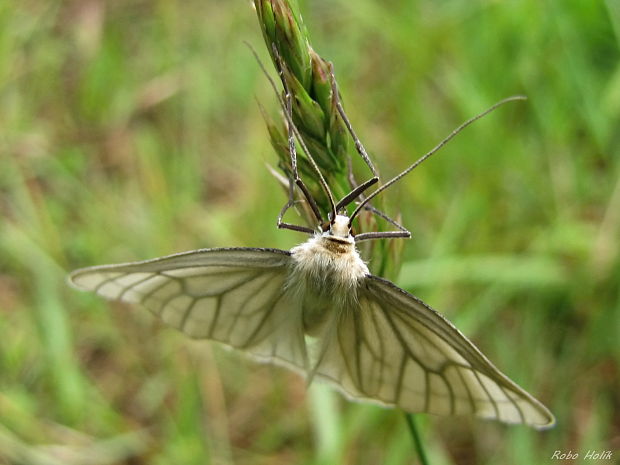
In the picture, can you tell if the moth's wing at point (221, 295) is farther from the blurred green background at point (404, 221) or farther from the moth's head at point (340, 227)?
the blurred green background at point (404, 221)

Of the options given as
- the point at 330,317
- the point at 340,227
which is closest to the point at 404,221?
the point at 330,317

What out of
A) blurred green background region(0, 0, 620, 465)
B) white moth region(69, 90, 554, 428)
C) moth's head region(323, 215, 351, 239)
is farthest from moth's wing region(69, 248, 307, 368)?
blurred green background region(0, 0, 620, 465)

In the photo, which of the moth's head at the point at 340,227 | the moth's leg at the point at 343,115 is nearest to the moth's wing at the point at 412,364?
the moth's head at the point at 340,227

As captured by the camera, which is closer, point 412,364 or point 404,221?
point 412,364

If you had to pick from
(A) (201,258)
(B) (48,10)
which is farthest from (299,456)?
(B) (48,10)

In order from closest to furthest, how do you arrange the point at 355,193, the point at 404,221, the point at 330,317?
the point at 355,193 < the point at 330,317 < the point at 404,221

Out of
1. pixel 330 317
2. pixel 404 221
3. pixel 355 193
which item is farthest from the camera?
pixel 404 221

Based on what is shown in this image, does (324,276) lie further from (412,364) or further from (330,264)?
(412,364)

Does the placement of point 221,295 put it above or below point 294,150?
below
